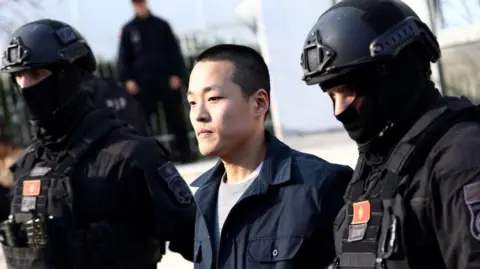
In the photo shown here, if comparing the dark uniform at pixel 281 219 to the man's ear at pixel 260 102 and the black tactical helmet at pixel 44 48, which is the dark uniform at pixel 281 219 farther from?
the black tactical helmet at pixel 44 48

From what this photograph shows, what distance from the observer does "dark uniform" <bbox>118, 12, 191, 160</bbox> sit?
9289mm

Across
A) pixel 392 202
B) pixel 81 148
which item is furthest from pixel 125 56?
pixel 392 202

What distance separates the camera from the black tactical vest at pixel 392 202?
2812mm

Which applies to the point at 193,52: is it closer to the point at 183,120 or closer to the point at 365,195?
the point at 183,120

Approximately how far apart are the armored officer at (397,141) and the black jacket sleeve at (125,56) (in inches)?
250

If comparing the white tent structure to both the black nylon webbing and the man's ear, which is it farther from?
the man's ear

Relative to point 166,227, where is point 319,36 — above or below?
above

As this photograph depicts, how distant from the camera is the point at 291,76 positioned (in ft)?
30.3

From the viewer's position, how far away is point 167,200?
169 inches

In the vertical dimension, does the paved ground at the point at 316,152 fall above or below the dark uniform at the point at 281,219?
below

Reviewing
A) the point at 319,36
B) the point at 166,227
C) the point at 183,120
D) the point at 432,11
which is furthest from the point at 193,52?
the point at 319,36

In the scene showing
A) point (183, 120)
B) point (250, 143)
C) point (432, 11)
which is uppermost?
point (250, 143)

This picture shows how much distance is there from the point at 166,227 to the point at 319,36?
144 centimetres

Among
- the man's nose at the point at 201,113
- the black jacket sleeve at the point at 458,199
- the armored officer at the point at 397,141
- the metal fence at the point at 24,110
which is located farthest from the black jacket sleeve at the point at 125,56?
the black jacket sleeve at the point at 458,199
